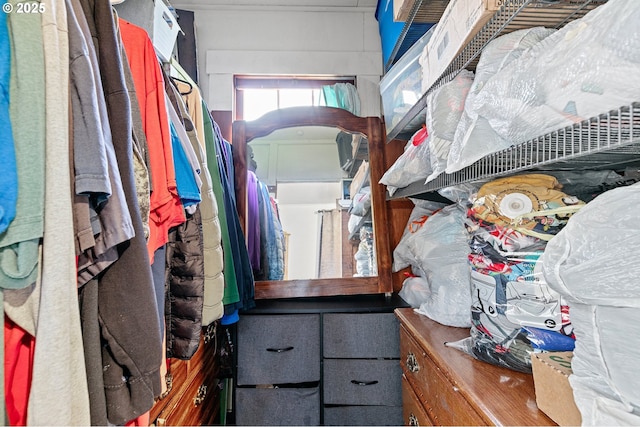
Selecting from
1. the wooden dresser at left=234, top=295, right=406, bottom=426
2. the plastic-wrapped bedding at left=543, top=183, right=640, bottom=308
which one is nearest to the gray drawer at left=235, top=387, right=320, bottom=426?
the wooden dresser at left=234, top=295, right=406, bottom=426

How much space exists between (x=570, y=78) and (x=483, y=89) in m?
0.19

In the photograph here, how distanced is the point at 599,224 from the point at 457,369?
51 centimetres

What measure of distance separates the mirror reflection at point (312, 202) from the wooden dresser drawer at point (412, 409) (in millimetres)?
617

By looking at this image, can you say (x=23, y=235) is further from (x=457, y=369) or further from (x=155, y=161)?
(x=457, y=369)

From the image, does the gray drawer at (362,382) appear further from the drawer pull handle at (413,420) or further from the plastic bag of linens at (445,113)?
the plastic bag of linens at (445,113)

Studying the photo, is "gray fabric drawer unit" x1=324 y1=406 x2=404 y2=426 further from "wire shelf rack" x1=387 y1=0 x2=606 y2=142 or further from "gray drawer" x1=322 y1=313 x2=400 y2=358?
"wire shelf rack" x1=387 y1=0 x2=606 y2=142

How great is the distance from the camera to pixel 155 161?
710mm

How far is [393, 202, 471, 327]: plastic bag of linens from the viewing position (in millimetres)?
1070

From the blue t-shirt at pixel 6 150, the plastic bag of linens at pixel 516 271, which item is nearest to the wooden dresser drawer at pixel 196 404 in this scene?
the blue t-shirt at pixel 6 150

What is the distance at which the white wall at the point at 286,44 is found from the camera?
198 centimetres

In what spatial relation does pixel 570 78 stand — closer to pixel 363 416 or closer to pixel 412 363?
pixel 412 363

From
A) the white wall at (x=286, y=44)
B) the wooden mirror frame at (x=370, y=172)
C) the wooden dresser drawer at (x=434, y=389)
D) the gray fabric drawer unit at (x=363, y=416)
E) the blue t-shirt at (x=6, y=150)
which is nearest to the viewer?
the blue t-shirt at (x=6, y=150)

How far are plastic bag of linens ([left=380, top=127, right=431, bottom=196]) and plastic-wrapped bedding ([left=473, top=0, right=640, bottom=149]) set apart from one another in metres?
0.40

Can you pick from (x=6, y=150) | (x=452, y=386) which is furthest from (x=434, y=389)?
(x=6, y=150)
